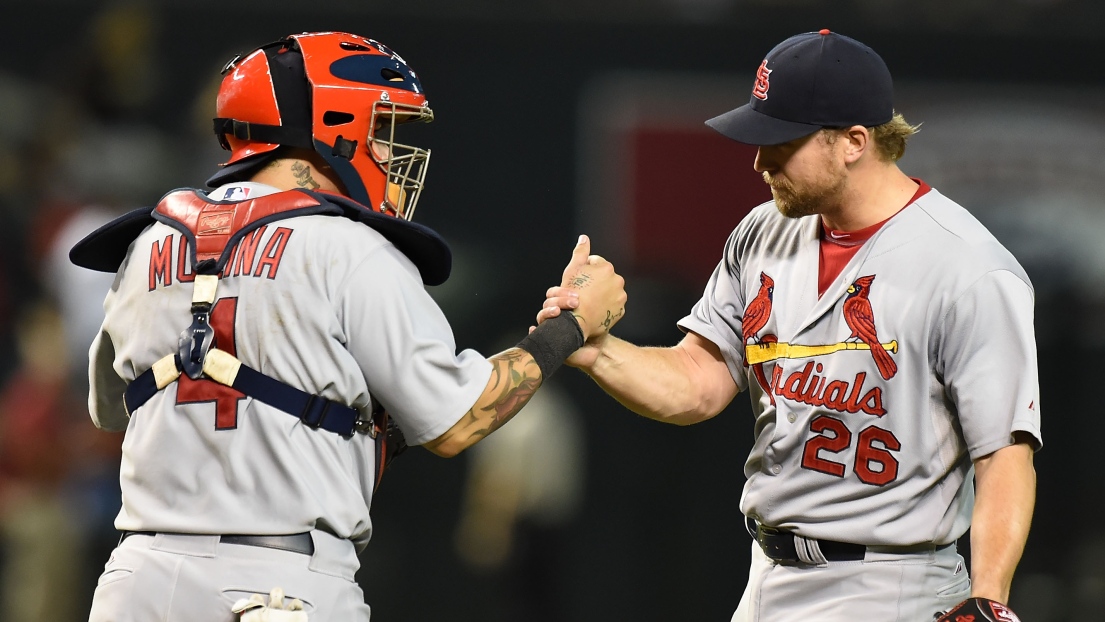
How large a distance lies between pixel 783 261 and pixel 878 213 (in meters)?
0.31

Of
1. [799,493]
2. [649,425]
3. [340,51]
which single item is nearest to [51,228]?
[649,425]

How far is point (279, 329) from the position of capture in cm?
308

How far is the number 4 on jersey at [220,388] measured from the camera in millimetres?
3064

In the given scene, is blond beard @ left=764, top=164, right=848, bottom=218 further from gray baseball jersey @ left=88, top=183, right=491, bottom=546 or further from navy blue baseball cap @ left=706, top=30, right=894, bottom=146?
gray baseball jersey @ left=88, top=183, right=491, bottom=546

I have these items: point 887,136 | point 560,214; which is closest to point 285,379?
point 887,136

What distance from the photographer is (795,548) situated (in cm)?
364

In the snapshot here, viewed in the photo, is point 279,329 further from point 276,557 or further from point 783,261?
point 783,261

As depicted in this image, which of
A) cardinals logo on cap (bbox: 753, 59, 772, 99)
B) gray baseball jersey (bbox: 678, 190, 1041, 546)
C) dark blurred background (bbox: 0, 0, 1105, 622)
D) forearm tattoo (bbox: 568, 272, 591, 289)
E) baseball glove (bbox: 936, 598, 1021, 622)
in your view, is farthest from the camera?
dark blurred background (bbox: 0, 0, 1105, 622)

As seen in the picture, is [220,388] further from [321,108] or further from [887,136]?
[887,136]

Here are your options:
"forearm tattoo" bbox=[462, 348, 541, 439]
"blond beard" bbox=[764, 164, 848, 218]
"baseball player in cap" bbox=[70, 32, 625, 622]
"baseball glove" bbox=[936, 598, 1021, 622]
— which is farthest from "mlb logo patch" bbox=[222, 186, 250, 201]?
"baseball glove" bbox=[936, 598, 1021, 622]

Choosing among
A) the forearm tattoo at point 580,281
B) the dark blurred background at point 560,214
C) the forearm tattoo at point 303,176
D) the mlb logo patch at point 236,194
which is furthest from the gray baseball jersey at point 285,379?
the dark blurred background at point 560,214

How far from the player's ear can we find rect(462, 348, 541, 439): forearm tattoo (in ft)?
3.44

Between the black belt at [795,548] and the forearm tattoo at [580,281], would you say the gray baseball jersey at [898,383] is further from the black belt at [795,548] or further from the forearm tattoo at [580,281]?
the forearm tattoo at [580,281]

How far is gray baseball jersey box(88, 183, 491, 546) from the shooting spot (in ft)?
10.0
